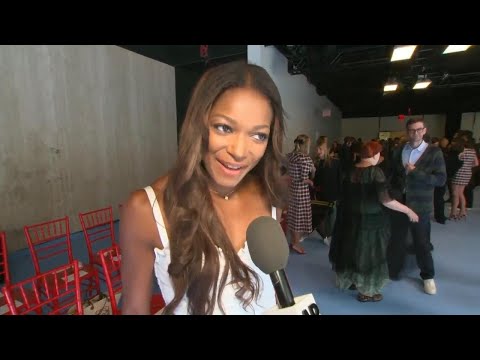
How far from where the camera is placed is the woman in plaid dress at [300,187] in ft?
11.2

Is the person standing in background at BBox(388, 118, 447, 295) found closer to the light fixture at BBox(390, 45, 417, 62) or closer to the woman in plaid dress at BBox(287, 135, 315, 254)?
the woman in plaid dress at BBox(287, 135, 315, 254)

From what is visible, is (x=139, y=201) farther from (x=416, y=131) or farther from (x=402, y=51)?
(x=402, y=51)

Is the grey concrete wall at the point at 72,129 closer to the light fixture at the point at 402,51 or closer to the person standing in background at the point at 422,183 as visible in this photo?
the light fixture at the point at 402,51

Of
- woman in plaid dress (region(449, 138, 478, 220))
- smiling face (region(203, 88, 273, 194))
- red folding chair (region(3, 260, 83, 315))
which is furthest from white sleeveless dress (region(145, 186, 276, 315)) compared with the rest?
woman in plaid dress (region(449, 138, 478, 220))

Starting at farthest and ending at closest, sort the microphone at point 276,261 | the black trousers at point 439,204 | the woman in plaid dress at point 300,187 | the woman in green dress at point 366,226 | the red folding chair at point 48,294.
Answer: the black trousers at point 439,204
the woman in plaid dress at point 300,187
the woman in green dress at point 366,226
the red folding chair at point 48,294
the microphone at point 276,261

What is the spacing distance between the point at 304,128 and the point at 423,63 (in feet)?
9.69

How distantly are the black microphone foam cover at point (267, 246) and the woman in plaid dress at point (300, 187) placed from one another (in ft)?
9.36

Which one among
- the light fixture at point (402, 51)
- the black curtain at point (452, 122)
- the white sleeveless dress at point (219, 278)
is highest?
the light fixture at point (402, 51)

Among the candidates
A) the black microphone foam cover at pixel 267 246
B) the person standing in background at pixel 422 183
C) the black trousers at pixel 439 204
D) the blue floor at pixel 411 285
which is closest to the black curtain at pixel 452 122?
the black trousers at pixel 439 204

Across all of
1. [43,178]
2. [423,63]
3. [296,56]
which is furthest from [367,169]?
[423,63]

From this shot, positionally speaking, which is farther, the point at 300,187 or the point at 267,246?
the point at 300,187

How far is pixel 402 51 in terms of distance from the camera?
163 inches

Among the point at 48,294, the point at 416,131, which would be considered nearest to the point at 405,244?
the point at 416,131

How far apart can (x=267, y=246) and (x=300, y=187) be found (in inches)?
119
